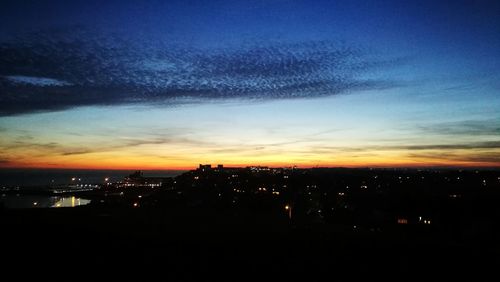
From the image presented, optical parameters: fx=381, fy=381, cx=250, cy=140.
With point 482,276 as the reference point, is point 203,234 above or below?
above

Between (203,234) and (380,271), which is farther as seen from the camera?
(203,234)

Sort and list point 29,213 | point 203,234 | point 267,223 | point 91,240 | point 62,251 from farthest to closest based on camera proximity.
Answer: point 29,213, point 267,223, point 203,234, point 91,240, point 62,251

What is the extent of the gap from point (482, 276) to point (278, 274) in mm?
3188

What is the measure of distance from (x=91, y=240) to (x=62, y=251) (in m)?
0.65

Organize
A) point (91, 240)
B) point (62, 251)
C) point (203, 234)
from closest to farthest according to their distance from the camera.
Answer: point (62, 251)
point (91, 240)
point (203, 234)

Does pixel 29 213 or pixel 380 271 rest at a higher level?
pixel 29 213

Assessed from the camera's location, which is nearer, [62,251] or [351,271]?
[351,271]

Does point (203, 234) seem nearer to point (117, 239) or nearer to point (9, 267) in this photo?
point (117, 239)

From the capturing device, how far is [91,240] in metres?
6.91

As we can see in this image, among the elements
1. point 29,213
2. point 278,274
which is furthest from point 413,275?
point 29,213

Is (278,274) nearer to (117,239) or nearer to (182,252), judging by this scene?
(182,252)

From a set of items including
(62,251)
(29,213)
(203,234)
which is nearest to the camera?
(62,251)

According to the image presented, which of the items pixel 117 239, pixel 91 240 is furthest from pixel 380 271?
pixel 91 240

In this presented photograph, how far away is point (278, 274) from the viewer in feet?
18.8
